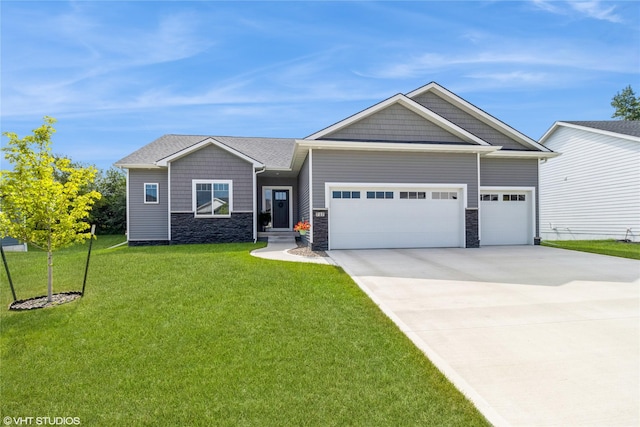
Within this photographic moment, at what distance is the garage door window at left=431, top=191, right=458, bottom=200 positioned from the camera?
41.8 ft

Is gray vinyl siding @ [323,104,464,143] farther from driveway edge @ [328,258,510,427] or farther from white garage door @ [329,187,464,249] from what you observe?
driveway edge @ [328,258,510,427]

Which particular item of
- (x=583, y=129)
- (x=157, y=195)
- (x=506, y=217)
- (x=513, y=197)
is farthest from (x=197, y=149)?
(x=583, y=129)

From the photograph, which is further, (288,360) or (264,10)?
(264,10)

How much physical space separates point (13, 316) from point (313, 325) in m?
4.90

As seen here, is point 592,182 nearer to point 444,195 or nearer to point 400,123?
point 444,195

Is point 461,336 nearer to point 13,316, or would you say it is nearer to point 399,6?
point 13,316

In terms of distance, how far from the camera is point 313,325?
15.3 ft

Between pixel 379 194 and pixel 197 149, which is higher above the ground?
pixel 197 149

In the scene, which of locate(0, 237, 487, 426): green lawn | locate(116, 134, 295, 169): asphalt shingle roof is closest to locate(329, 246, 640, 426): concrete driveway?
locate(0, 237, 487, 426): green lawn

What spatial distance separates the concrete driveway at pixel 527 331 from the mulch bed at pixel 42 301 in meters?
5.47

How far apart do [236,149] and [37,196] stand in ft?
37.1

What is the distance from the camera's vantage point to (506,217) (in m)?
14.0

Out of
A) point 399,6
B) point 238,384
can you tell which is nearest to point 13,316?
point 238,384

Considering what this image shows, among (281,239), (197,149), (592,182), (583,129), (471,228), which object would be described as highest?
(583,129)
